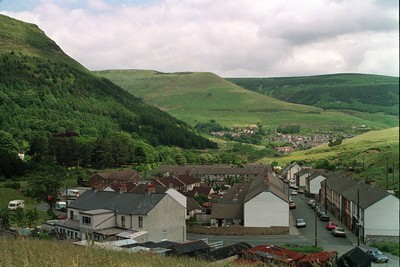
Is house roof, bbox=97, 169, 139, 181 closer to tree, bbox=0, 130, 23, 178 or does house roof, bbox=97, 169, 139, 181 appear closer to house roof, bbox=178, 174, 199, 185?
house roof, bbox=178, 174, 199, 185

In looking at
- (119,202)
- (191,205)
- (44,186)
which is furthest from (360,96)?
(44,186)

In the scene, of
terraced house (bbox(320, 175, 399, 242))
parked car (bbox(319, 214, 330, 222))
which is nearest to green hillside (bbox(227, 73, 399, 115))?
terraced house (bbox(320, 175, 399, 242))

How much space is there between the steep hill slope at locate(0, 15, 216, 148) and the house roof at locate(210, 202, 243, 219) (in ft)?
33.3

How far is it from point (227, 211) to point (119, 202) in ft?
20.4

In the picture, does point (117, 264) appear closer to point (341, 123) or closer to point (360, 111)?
point (341, 123)

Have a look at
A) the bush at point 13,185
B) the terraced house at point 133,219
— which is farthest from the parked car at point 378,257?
the bush at point 13,185

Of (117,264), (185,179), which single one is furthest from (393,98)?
(117,264)

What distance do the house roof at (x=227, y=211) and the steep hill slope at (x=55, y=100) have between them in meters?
10.1

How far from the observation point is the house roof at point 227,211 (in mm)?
22766

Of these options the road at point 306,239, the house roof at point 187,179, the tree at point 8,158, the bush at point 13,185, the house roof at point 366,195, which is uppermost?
the tree at point 8,158

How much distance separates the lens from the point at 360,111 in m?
158

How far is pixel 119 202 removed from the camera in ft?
62.2

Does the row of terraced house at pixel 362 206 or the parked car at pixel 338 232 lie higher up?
the row of terraced house at pixel 362 206

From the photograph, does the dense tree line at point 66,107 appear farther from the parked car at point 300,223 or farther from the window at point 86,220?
the parked car at point 300,223
